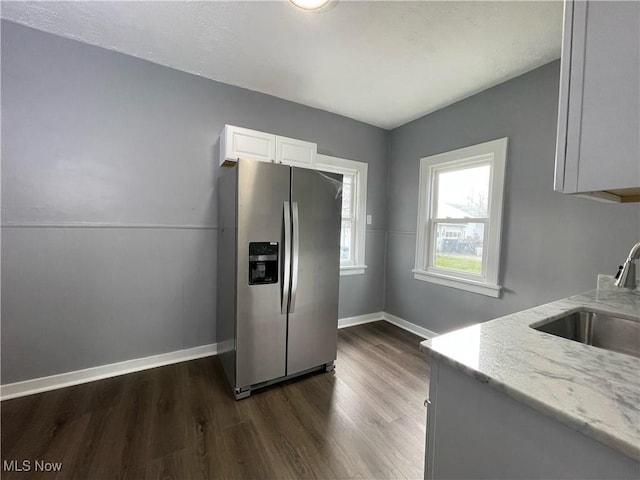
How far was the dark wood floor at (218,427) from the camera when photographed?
135cm

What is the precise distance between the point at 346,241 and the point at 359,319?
1.06 metres

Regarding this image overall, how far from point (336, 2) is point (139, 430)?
9.40 ft

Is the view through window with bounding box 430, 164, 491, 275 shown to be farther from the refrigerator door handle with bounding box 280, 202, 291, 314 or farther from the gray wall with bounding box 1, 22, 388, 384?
the gray wall with bounding box 1, 22, 388, 384

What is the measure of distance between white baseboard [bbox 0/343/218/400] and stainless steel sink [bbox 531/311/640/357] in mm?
2595

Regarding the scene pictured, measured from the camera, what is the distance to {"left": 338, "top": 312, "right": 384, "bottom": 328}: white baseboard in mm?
3260

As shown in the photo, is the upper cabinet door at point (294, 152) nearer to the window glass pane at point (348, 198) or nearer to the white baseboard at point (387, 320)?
the window glass pane at point (348, 198)

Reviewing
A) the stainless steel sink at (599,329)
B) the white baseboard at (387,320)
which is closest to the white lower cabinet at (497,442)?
the stainless steel sink at (599,329)

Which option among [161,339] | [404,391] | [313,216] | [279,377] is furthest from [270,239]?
[404,391]

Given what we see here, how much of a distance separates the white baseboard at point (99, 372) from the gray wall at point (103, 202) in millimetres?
57

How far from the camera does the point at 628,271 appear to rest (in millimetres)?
1288

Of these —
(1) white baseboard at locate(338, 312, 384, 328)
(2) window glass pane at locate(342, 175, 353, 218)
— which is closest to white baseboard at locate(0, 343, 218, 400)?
(1) white baseboard at locate(338, 312, 384, 328)

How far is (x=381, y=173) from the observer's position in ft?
11.4

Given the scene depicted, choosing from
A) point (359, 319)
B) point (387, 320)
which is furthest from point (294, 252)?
point (387, 320)

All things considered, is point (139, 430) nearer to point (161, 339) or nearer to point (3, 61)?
point (161, 339)
